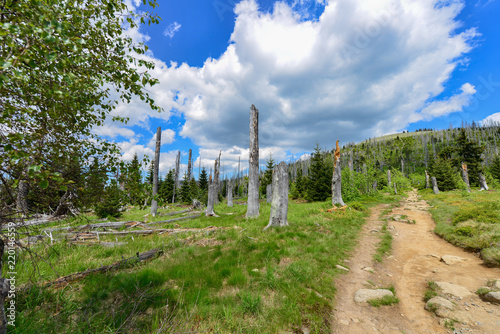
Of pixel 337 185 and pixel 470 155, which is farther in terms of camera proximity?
pixel 470 155

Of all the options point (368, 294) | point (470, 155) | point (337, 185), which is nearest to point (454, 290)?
point (368, 294)

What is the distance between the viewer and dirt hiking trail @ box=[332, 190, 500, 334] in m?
3.27

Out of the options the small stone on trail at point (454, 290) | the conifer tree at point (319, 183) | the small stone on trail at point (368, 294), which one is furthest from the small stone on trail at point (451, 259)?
the conifer tree at point (319, 183)

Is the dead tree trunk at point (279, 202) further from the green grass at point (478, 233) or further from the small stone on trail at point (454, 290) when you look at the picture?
the green grass at point (478, 233)

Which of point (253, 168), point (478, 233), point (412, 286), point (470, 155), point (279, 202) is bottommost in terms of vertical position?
point (412, 286)

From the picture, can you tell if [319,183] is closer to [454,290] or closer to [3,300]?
[454,290]

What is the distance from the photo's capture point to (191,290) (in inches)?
151

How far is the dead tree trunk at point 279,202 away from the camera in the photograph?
8.84 m

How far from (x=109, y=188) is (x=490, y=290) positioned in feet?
25.0

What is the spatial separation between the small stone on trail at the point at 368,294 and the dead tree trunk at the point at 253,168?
7688 millimetres

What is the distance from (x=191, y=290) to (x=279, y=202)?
5866 mm

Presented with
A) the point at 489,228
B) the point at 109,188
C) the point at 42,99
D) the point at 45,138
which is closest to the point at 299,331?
the point at 109,188

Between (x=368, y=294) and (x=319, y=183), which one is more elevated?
(x=319, y=183)

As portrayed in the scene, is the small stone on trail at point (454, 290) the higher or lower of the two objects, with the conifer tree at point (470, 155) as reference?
lower
